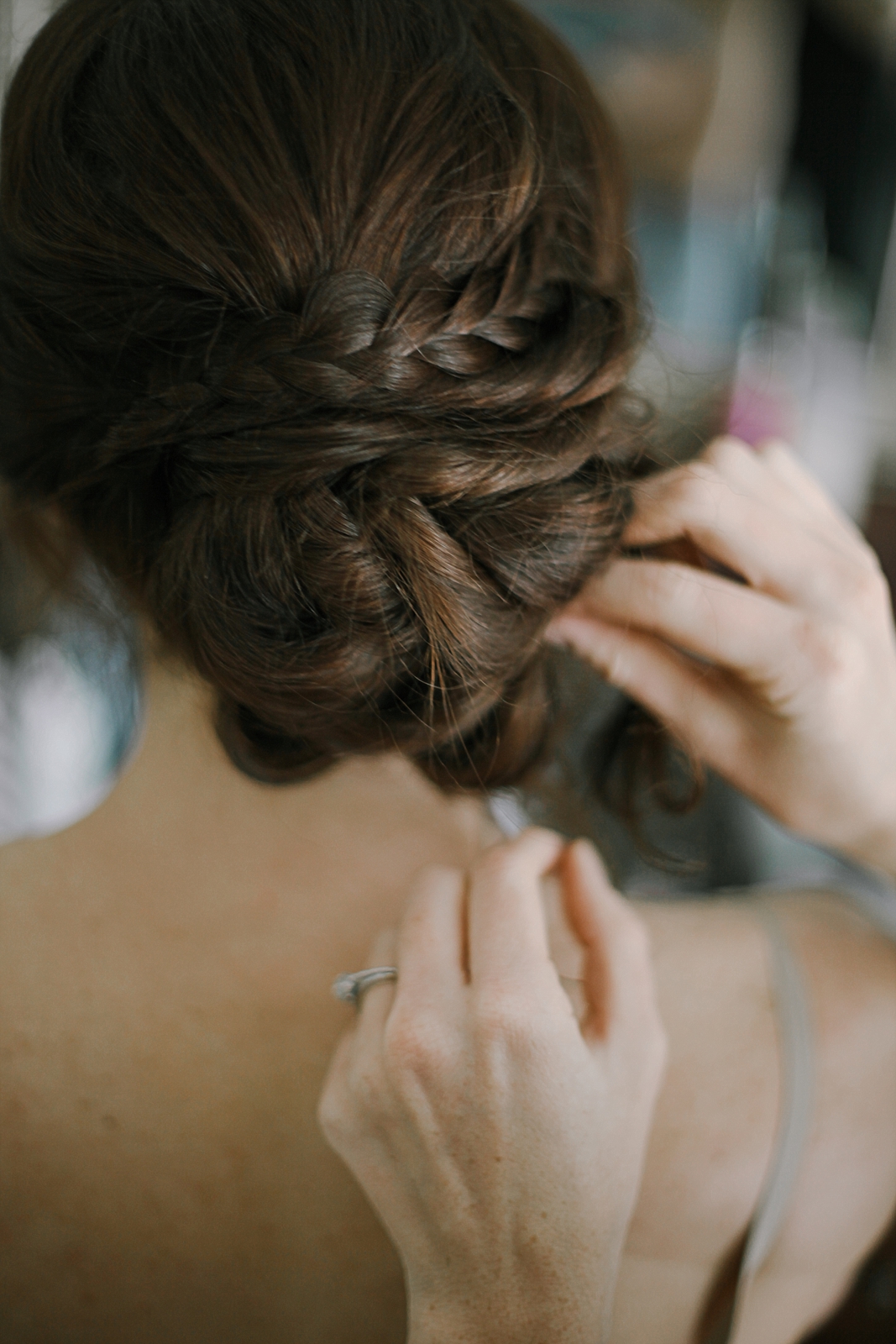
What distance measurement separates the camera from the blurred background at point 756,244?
117cm

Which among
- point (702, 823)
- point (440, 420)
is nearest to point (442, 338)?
point (440, 420)

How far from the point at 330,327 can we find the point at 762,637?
1.11 feet

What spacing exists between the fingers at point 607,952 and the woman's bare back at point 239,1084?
0.06 m

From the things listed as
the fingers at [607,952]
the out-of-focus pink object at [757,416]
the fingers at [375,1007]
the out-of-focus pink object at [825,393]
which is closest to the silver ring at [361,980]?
the fingers at [375,1007]

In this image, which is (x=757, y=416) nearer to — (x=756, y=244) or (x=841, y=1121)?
(x=756, y=244)

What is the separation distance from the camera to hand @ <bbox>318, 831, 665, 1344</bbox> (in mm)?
437

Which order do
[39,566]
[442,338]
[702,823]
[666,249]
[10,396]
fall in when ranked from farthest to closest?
[666,249]
[702,823]
[39,566]
[10,396]
[442,338]

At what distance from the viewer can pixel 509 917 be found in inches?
18.6

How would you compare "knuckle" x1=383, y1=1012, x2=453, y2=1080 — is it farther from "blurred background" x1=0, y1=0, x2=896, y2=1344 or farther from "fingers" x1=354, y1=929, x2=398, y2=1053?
"blurred background" x1=0, y1=0, x2=896, y2=1344

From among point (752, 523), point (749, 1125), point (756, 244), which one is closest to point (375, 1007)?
point (749, 1125)

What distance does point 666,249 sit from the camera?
1334 mm

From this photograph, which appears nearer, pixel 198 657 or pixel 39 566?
pixel 198 657

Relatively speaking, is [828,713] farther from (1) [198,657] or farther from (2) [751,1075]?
(1) [198,657]

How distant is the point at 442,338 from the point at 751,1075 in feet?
1.78
